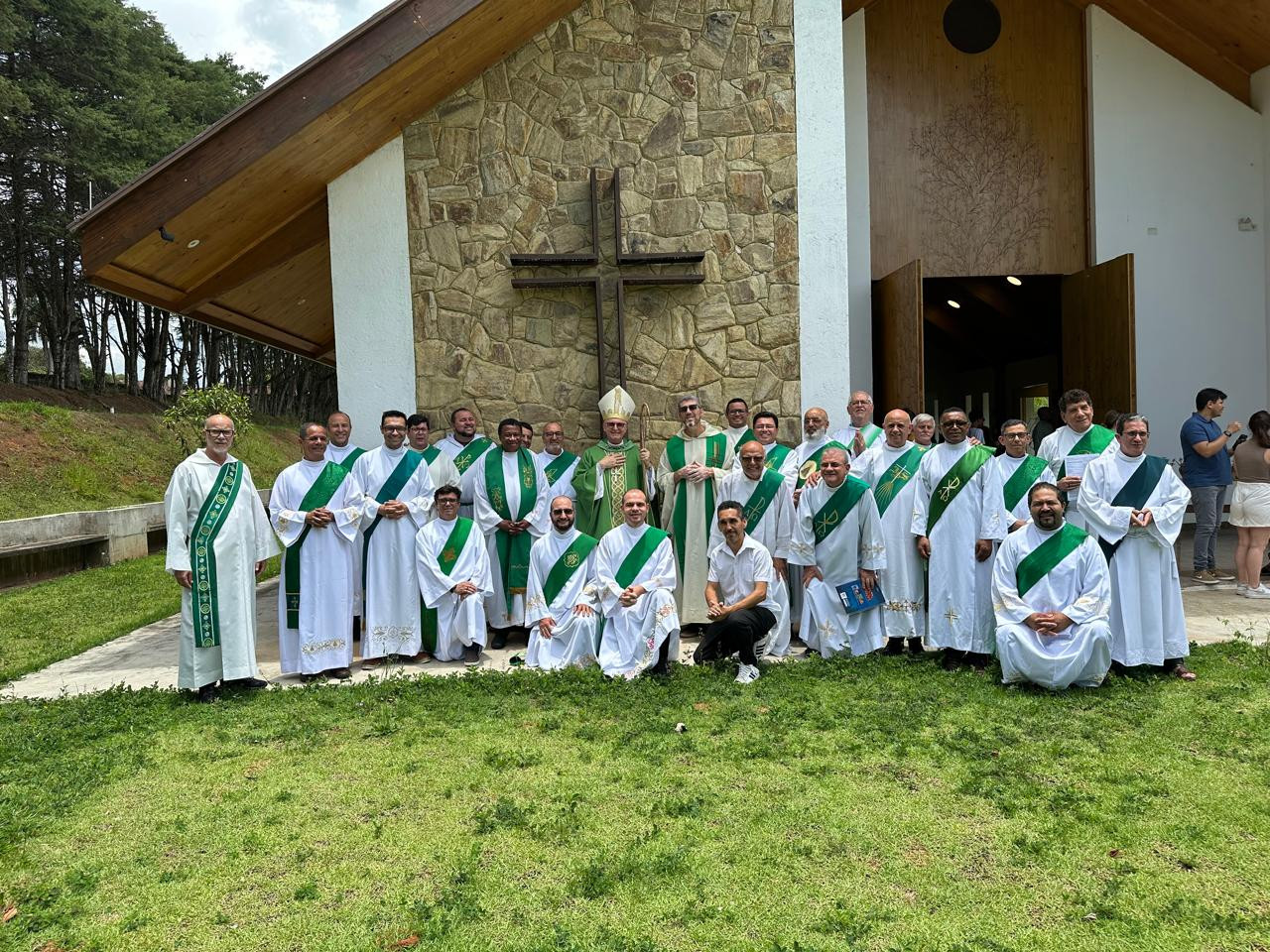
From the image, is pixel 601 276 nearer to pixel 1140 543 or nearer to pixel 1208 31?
pixel 1140 543

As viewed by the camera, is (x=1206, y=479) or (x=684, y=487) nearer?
(x=684, y=487)

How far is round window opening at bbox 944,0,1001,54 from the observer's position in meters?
11.5

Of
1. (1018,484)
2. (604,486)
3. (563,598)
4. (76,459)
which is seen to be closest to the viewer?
(1018,484)

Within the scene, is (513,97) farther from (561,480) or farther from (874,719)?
(874,719)

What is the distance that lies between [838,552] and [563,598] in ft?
6.60

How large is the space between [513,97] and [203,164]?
2829mm

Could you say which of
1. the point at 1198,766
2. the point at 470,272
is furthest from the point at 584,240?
the point at 1198,766

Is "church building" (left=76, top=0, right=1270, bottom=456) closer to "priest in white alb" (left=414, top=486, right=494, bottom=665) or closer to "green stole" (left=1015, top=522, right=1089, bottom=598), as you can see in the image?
"priest in white alb" (left=414, top=486, right=494, bottom=665)

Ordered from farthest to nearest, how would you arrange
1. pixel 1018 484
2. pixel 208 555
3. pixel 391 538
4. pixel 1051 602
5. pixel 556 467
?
pixel 556 467 → pixel 391 538 → pixel 1018 484 → pixel 208 555 → pixel 1051 602

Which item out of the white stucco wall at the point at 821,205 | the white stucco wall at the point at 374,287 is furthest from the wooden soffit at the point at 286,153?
the white stucco wall at the point at 821,205

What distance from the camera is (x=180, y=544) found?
237 inches

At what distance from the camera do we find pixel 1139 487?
5.89 m

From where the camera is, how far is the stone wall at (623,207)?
8.50m

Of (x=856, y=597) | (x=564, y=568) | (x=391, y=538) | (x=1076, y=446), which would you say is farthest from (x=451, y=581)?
(x=1076, y=446)
